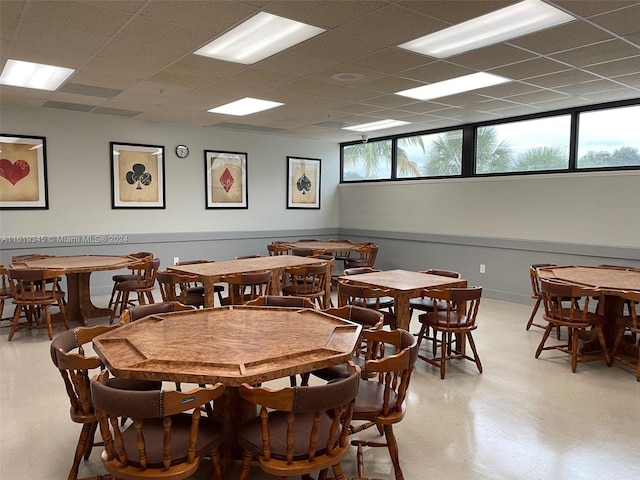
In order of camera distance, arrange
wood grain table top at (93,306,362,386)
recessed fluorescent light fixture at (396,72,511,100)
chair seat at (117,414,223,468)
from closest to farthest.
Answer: chair seat at (117,414,223,468) < wood grain table top at (93,306,362,386) < recessed fluorescent light fixture at (396,72,511,100)

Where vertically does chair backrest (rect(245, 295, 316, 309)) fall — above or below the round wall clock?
below

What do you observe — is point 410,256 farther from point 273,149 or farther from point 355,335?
point 355,335

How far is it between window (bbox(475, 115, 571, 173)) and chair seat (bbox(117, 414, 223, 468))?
582 cm

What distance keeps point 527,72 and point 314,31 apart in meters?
2.20

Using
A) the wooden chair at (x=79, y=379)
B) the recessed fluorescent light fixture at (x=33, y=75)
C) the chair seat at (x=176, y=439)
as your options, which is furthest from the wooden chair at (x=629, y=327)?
the recessed fluorescent light fixture at (x=33, y=75)

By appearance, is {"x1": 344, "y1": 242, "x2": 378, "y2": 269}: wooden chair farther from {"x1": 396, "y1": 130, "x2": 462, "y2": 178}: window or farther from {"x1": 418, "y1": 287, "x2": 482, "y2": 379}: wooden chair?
{"x1": 418, "y1": 287, "x2": 482, "y2": 379}: wooden chair

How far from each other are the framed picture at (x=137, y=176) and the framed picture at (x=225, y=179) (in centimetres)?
79

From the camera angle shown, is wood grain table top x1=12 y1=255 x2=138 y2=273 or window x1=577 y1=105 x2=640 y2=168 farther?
window x1=577 y1=105 x2=640 y2=168

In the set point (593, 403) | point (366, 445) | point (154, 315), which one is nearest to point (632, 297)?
point (593, 403)

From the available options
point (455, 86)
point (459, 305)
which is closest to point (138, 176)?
point (455, 86)

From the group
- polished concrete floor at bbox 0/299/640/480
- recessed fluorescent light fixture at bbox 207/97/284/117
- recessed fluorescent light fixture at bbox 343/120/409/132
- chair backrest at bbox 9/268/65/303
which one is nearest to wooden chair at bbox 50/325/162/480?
polished concrete floor at bbox 0/299/640/480

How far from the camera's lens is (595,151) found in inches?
233

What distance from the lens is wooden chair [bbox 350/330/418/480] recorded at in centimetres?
214

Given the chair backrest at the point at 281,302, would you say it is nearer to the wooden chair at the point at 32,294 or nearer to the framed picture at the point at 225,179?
the wooden chair at the point at 32,294
